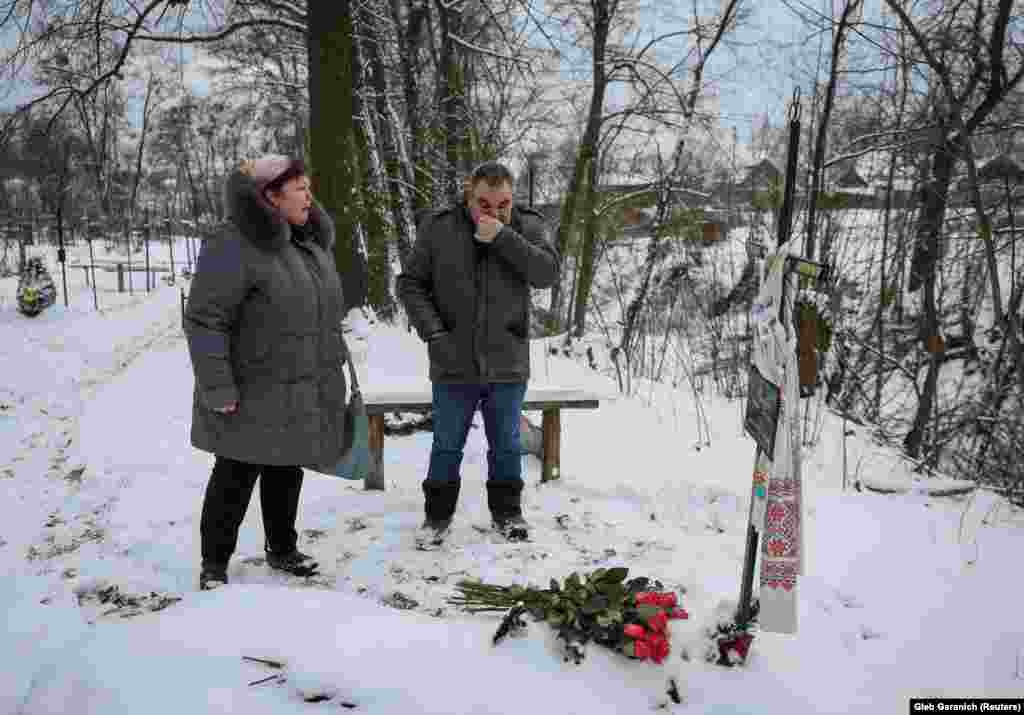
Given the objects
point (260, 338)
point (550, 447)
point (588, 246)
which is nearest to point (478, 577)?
point (550, 447)

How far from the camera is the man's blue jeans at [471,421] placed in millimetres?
3160

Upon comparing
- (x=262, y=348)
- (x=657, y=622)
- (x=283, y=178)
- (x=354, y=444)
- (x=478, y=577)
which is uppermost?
(x=283, y=178)

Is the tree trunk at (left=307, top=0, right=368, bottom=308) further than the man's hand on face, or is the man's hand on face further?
the tree trunk at (left=307, top=0, right=368, bottom=308)

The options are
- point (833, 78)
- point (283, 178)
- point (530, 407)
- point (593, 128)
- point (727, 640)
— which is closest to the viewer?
point (727, 640)

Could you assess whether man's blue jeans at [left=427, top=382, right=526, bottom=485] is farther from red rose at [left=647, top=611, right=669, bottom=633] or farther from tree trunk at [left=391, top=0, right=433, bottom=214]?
tree trunk at [left=391, top=0, right=433, bottom=214]

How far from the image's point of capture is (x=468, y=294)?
3049 millimetres

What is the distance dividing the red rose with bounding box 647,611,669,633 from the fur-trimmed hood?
1.82 meters

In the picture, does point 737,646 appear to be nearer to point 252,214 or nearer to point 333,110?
point 252,214

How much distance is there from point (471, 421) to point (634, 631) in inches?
53.8

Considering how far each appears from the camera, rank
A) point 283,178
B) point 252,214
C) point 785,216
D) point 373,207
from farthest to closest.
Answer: point 373,207, point 283,178, point 252,214, point 785,216

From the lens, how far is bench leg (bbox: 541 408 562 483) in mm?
3992

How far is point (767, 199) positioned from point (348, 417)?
6197 mm

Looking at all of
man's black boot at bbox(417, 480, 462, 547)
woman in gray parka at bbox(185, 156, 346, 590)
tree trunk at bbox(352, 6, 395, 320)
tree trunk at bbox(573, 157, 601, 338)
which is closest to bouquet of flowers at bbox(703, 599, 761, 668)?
man's black boot at bbox(417, 480, 462, 547)

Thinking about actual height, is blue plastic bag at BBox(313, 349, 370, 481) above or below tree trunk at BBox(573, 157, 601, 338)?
below
